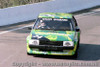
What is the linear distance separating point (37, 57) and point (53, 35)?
3.22ft

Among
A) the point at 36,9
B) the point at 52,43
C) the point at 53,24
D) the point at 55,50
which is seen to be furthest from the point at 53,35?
the point at 36,9

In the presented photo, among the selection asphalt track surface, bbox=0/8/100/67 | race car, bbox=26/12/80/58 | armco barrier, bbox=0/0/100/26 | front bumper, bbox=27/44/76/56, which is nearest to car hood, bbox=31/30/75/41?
race car, bbox=26/12/80/58

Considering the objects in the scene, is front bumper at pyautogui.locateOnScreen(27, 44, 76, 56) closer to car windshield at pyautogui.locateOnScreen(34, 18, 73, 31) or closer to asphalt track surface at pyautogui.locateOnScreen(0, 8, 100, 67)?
asphalt track surface at pyautogui.locateOnScreen(0, 8, 100, 67)

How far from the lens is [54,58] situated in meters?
9.78

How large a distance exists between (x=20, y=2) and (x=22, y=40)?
17.0 meters

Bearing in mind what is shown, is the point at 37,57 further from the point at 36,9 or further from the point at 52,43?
the point at 36,9

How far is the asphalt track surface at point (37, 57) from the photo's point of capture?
29.5 ft

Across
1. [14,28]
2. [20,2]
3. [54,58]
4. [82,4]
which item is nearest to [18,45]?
[54,58]

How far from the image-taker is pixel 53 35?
965 centimetres

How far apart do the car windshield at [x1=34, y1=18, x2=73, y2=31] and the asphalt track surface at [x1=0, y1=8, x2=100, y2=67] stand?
1.12m

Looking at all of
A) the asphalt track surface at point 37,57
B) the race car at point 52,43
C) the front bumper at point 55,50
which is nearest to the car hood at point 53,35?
the race car at point 52,43

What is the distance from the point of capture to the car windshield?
10383 mm

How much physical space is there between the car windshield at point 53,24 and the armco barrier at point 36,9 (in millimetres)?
7908

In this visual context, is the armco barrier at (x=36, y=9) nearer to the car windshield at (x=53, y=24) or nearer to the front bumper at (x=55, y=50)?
the car windshield at (x=53, y=24)
